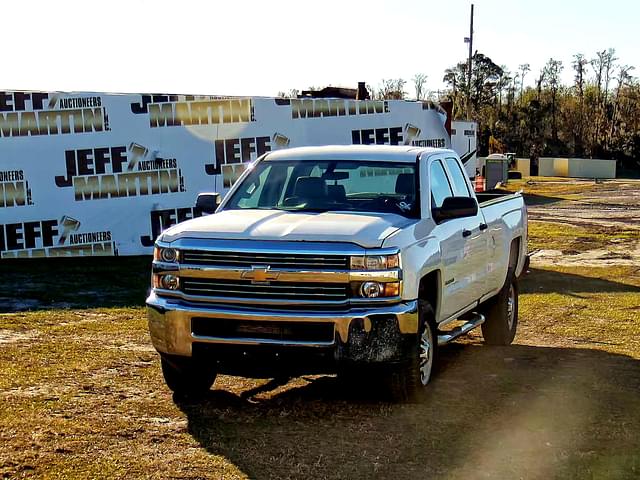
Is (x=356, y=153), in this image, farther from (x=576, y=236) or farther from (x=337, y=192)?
(x=576, y=236)

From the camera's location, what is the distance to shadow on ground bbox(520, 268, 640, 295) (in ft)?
46.5

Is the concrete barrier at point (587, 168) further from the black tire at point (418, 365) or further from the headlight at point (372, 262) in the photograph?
the headlight at point (372, 262)

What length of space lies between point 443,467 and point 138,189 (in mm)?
13678

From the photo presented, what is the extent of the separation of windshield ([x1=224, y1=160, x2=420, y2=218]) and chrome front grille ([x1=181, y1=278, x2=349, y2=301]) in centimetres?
117

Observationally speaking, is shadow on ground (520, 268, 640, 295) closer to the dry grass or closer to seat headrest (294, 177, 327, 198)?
→ the dry grass

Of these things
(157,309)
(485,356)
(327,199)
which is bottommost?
(485,356)

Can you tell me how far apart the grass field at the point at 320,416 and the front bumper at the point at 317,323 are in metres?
0.53

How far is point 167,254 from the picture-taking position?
6.82 m

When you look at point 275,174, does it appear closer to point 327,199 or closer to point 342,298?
point 327,199

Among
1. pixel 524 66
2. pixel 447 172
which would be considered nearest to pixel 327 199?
pixel 447 172

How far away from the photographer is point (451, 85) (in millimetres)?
92438

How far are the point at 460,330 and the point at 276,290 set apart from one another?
2393 mm

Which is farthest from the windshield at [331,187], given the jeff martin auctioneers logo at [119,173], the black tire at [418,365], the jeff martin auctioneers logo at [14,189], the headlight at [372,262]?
the jeff martin auctioneers logo at [14,189]

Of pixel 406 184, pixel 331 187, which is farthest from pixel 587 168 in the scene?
pixel 331 187
